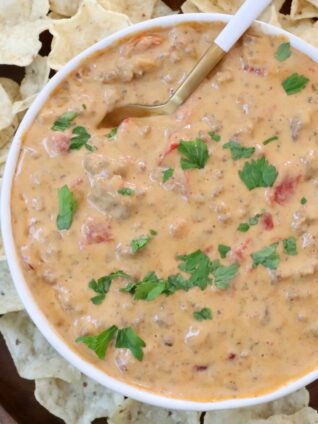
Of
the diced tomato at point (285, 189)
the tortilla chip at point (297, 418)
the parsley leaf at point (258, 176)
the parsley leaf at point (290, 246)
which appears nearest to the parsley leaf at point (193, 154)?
the parsley leaf at point (258, 176)

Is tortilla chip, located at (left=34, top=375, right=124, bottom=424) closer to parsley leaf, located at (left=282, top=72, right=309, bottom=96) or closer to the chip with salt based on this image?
parsley leaf, located at (left=282, top=72, right=309, bottom=96)

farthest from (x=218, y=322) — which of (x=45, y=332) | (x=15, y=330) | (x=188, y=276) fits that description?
(x=15, y=330)

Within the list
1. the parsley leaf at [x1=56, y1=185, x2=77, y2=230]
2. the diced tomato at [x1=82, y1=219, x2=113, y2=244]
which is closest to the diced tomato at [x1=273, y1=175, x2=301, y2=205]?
the diced tomato at [x1=82, y1=219, x2=113, y2=244]

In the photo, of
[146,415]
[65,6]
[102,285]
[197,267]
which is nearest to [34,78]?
[65,6]

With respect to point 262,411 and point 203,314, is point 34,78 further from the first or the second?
point 262,411

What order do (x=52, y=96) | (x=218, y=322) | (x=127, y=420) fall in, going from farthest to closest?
1. (x=127, y=420)
2. (x=52, y=96)
3. (x=218, y=322)

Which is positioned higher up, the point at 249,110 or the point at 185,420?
the point at 249,110

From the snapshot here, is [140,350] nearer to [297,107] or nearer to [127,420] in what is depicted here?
[127,420]
